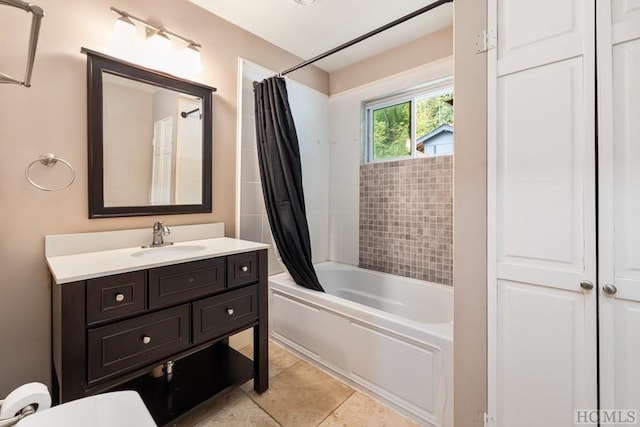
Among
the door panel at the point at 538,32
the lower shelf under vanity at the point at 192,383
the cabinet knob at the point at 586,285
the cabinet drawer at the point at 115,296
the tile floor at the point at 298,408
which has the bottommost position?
the tile floor at the point at 298,408

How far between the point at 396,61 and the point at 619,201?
206 cm

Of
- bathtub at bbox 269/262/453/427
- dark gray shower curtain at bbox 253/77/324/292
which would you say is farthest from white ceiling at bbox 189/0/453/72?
bathtub at bbox 269/262/453/427

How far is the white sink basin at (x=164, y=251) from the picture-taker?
5.02ft

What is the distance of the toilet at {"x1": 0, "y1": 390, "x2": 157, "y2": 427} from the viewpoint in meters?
0.76

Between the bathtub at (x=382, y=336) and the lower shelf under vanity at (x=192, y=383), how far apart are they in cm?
49

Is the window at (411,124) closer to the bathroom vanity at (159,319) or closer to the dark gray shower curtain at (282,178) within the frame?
the dark gray shower curtain at (282,178)

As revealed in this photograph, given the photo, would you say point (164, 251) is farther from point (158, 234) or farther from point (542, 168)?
point (542, 168)

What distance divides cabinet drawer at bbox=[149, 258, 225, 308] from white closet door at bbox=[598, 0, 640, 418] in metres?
1.63

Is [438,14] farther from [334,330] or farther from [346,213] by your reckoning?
[334,330]

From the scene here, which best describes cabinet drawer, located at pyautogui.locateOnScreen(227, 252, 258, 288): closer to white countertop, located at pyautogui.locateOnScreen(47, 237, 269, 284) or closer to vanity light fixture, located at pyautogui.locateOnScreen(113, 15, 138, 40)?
white countertop, located at pyautogui.locateOnScreen(47, 237, 269, 284)

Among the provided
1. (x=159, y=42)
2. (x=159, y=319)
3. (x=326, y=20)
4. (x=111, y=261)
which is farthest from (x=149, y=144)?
(x=326, y=20)

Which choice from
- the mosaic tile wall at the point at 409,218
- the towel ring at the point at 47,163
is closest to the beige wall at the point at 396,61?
the mosaic tile wall at the point at 409,218

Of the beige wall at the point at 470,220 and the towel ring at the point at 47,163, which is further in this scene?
the towel ring at the point at 47,163

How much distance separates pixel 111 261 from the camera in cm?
127
